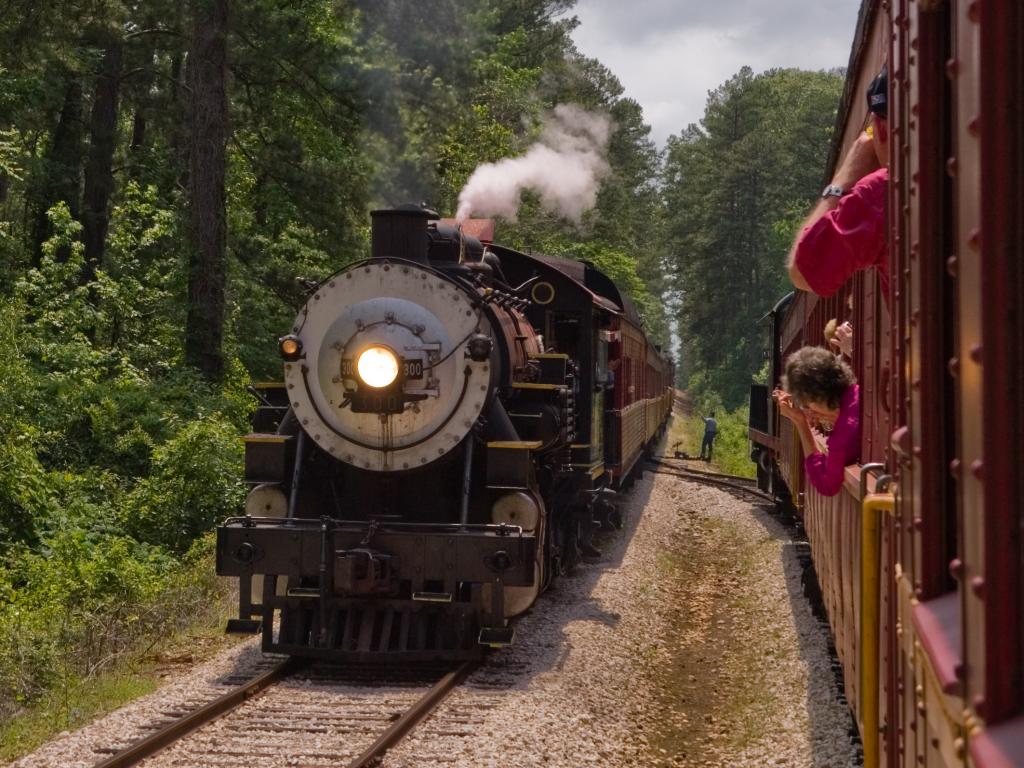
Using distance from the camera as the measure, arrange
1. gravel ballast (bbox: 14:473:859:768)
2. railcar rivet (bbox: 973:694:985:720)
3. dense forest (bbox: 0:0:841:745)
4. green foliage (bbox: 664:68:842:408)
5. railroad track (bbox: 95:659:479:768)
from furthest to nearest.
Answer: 1. green foliage (bbox: 664:68:842:408)
2. dense forest (bbox: 0:0:841:745)
3. gravel ballast (bbox: 14:473:859:768)
4. railroad track (bbox: 95:659:479:768)
5. railcar rivet (bbox: 973:694:985:720)

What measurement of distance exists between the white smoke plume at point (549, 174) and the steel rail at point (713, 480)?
5770 millimetres

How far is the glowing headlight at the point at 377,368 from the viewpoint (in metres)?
8.17

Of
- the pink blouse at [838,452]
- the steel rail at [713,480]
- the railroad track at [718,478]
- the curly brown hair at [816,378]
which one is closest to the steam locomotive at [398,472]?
the pink blouse at [838,452]

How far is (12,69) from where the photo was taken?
17156 millimetres

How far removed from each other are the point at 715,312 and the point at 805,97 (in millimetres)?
12962

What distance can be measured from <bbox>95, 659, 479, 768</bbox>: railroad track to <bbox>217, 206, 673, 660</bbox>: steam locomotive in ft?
0.63

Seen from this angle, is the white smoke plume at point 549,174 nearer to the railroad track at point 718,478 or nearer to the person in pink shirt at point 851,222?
the railroad track at point 718,478

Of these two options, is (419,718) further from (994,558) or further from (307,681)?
(994,558)

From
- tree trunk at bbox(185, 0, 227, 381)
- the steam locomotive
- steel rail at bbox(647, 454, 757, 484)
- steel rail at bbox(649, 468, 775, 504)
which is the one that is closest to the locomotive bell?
the steam locomotive

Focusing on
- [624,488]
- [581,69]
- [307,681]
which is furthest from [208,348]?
[581,69]

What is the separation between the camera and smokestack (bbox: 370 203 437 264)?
860cm

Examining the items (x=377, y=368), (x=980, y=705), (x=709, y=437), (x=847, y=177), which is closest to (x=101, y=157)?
(x=377, y=368)

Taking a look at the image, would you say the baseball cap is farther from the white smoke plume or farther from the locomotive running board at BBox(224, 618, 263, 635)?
the white smoke plume

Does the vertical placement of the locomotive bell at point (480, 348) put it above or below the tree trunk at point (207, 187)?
below
